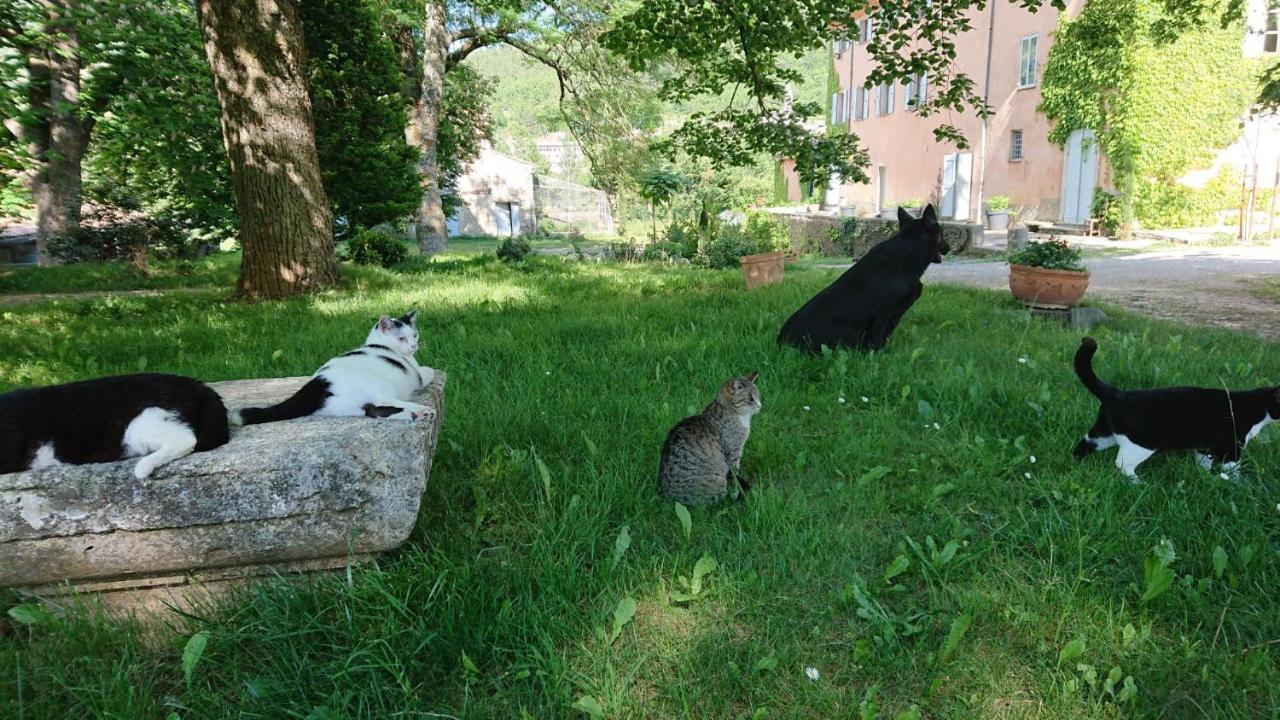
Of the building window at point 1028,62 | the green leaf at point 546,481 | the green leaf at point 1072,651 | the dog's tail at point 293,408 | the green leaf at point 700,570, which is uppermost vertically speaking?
the building window at point 1028,62

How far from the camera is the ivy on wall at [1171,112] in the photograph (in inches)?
727

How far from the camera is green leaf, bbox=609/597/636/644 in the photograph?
2.30 meters

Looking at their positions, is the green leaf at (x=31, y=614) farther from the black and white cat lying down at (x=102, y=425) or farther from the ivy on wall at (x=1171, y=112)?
the ivy on wall at (x=1171, y=112)

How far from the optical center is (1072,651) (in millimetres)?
2143

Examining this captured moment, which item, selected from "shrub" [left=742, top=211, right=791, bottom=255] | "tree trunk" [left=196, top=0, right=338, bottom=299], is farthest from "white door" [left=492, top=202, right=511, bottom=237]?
"tree trunk" [left=196, top=0, right=338, bottom=299]

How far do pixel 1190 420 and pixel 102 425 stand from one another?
455 centimetres

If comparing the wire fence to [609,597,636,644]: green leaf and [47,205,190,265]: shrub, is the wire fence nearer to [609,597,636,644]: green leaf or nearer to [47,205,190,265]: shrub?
[47,205,190,265]: shrub

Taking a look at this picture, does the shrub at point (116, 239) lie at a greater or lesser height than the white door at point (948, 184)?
lesser

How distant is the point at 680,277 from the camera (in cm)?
1098

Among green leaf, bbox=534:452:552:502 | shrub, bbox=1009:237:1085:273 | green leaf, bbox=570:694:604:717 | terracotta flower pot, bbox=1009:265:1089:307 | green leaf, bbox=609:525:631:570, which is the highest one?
shrub, bbox=1009:237:1085:273

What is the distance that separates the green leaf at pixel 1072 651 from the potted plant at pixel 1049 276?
644 cm

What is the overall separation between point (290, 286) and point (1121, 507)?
8.90 m

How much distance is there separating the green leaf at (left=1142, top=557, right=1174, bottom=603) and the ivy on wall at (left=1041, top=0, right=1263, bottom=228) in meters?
20.8

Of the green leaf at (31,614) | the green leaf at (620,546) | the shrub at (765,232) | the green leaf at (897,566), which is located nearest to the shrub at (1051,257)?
the shrub at (765,232)
